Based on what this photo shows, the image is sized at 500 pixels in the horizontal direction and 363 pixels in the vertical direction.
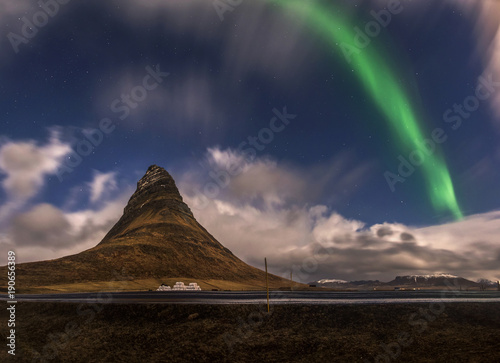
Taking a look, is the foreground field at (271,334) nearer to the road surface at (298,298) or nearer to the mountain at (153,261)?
the road surface at (298,298)

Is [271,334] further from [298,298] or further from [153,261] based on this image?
[153,261]

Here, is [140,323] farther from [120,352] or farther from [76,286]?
[76,286]

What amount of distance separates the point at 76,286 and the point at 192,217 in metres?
113

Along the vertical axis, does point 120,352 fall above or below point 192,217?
below

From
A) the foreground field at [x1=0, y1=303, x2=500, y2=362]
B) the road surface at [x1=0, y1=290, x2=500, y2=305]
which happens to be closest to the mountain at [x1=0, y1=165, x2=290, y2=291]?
the road surface at [x1=0, y1=290, x2=500, y2=305]

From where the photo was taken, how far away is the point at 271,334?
62.2 feet

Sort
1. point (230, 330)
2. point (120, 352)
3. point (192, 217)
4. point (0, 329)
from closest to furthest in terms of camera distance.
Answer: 1. point (120, 352)
2. point (230, 330)
3. point (0, 329)
4. point (192, 217)

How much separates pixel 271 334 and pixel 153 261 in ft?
379

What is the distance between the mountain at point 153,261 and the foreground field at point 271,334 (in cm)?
6868

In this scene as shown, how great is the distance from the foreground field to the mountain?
225 feet

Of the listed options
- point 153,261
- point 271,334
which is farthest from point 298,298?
point 153,261

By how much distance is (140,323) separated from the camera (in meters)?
22.6

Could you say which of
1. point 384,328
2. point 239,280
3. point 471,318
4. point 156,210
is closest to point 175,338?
point 384,328

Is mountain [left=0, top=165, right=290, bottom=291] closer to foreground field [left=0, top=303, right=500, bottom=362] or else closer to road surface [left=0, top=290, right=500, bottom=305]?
road surface [left=0, top=290, right=500, bottom=305]
